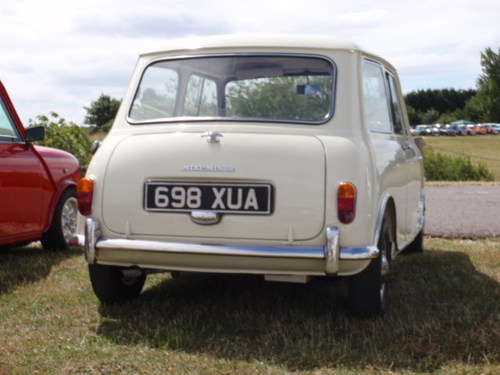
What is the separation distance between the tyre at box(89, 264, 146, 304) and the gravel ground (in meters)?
4.78

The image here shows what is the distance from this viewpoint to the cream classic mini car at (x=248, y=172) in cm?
444

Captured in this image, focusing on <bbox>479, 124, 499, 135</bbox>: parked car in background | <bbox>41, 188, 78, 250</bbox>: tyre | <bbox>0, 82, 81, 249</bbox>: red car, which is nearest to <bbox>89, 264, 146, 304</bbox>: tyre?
<bbox>0, 82, 81, 249</bbox>: red car

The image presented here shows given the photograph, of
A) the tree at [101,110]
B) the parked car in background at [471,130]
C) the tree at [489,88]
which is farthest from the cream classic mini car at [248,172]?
the tree at [489,88]

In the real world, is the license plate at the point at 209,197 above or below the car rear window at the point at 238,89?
below

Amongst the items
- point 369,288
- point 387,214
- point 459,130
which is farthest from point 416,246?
point 459,130

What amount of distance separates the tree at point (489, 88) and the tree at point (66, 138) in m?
76.1

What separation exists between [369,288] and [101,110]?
50.1 meters

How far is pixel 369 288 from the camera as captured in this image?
4.72 metres

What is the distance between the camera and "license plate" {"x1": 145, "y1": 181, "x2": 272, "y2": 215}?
449cm

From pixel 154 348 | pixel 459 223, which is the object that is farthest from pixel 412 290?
pixel 459 223

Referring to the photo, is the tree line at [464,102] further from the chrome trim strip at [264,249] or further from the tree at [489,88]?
the chrome trim strip at [264,249]

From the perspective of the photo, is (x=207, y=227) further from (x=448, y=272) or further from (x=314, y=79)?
(x=448, y=272)

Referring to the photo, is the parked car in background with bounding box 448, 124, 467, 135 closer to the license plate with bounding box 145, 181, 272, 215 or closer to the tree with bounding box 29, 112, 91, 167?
the tree with bounding box 29, 112, 91, 167

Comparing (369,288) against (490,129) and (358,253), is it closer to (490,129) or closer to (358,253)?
(358,253)
